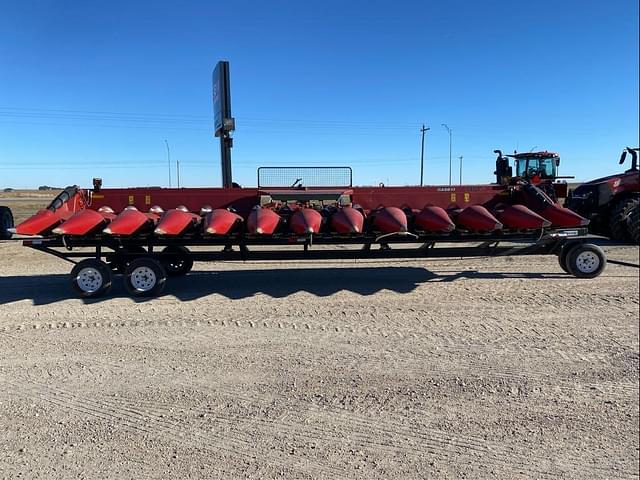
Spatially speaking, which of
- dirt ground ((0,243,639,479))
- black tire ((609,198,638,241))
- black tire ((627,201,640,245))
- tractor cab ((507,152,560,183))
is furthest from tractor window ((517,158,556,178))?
dirt ground ((0,243,639,479))

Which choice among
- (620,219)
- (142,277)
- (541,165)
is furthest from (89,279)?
(541,165)

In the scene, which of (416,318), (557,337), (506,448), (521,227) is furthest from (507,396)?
(521,227)

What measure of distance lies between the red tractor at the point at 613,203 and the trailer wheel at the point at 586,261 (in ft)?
8.52

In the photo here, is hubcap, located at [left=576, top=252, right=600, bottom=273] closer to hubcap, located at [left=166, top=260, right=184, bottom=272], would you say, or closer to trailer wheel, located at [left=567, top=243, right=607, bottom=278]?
trailer wheel, located at [left=567, top=243, right=607, bottom=278]

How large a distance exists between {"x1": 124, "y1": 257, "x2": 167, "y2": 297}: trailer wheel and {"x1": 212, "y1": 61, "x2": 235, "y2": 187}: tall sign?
505cm

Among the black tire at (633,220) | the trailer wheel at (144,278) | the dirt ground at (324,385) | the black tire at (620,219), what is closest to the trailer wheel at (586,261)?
the dirt ground at (324,385)

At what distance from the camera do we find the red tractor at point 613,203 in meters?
9.96

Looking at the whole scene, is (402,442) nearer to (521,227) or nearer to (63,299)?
(521,227)

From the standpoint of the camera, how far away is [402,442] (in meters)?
2.80

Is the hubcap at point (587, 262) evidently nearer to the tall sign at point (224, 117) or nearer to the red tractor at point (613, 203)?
the red tractor at point (613, 203)

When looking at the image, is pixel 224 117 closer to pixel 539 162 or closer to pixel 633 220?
pixel 633 220

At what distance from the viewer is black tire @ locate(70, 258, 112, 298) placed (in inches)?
255

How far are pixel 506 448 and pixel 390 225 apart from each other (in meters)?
4.13

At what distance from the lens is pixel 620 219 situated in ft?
33.3
